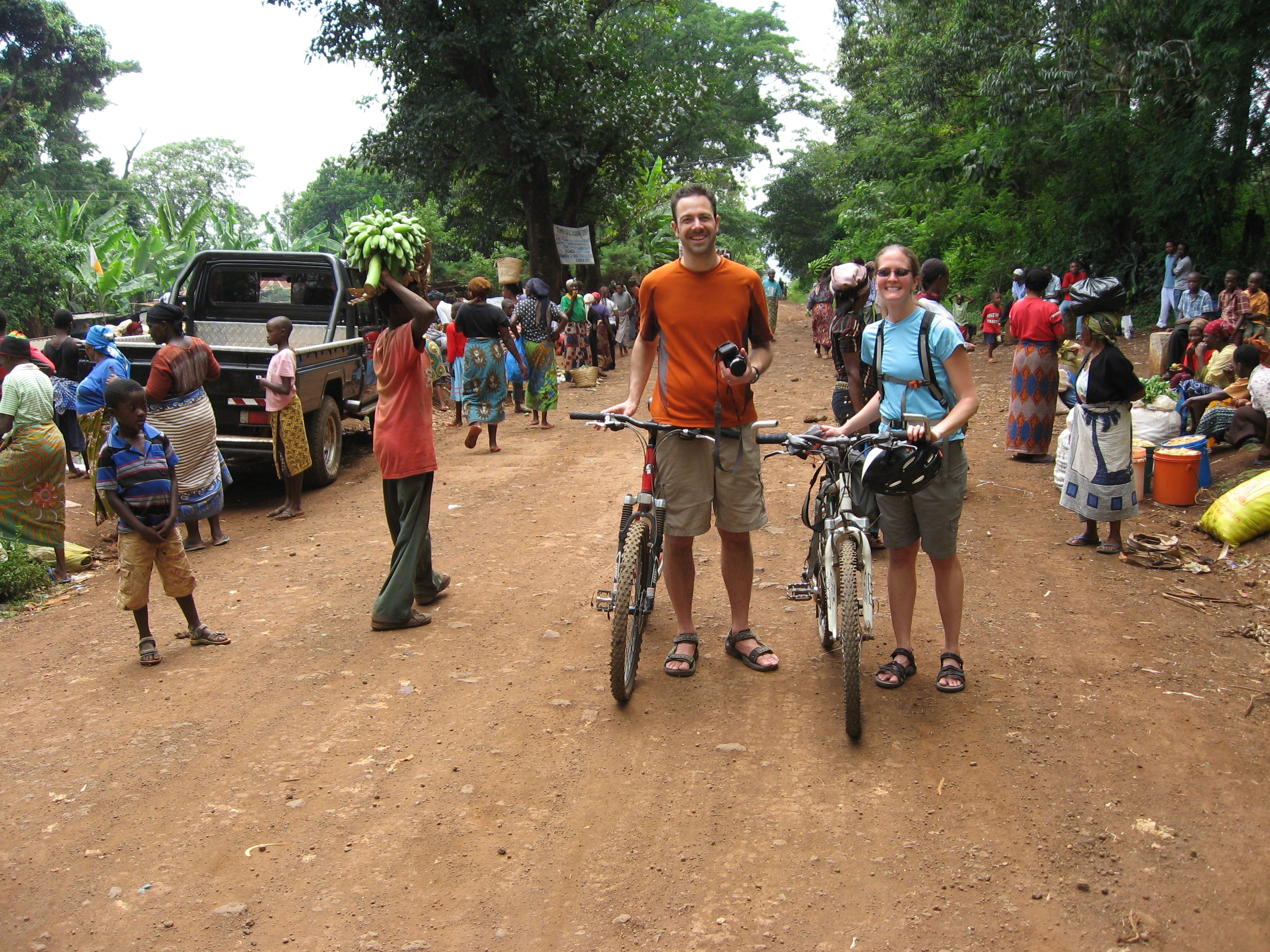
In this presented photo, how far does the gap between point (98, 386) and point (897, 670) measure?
645 centimetres

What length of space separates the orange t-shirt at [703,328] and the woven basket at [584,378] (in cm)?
1250

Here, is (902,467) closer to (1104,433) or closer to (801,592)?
(801,592)

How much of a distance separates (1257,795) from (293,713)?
390 centimetres

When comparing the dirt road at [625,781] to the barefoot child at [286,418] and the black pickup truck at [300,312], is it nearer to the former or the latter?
the barefoot child at [286,418]

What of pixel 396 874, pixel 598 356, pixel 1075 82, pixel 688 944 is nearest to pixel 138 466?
pixel 396 874

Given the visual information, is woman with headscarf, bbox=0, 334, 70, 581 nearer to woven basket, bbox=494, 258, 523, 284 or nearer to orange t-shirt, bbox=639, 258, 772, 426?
orange t-shirt, bbox=639, 258, 772, 426

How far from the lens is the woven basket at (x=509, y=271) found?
41.7 ft

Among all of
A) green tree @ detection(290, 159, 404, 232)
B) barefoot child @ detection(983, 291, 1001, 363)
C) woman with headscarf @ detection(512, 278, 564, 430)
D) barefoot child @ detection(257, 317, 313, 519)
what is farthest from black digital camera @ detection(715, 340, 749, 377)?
green tree @ detection(290, 159, 404, 232)

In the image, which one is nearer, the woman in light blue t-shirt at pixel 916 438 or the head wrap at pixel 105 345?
the woman in light blue t-shirt at pixel 916 438

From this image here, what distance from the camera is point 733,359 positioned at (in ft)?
13.7

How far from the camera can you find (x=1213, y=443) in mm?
8961

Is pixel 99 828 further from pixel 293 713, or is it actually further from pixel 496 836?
pixel 496 836

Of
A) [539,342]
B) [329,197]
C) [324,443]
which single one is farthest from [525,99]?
[329,197]

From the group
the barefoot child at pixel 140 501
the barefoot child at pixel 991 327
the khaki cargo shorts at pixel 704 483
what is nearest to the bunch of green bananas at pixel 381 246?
the barefoot child at pixel 140 501
